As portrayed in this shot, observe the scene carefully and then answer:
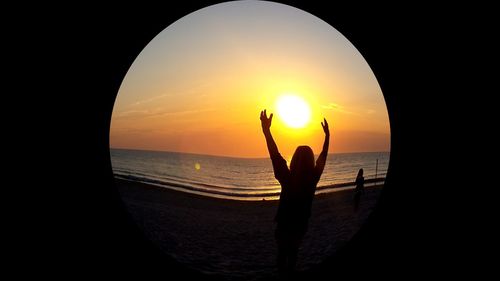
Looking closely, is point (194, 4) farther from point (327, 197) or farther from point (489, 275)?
point (327, 197)

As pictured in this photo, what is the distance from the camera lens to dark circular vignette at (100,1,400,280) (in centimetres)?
305

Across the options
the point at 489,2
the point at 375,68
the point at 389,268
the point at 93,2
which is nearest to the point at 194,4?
the point at 93,2

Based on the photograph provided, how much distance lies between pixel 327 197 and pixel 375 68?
23.5m

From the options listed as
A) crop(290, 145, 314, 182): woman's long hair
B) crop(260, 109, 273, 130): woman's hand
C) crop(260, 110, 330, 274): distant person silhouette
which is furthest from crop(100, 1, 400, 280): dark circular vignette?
crop(260, 109, 273, 130): woman's hand

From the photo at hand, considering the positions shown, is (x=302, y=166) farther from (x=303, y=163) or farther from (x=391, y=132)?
(x=391, y=132)

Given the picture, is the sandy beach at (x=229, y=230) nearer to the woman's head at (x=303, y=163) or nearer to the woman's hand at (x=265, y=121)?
the woman's head at (x=303, y=163)

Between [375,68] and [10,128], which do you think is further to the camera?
[375,68]

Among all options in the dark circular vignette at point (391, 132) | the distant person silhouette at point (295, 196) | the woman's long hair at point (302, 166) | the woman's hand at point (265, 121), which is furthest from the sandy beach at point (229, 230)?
the woman's hand at point (265, 121)

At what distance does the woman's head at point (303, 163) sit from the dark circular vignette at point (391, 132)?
2.44 feet

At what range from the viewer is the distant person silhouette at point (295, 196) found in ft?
10.0

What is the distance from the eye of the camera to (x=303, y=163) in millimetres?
3057

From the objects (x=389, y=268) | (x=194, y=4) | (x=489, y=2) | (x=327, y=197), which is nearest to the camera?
(x=489, y=2)

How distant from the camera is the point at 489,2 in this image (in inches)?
109

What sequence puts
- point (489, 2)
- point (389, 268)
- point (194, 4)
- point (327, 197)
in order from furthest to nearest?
point (327, 197), point (194, 4), point (389, 268), point (489, 2)
